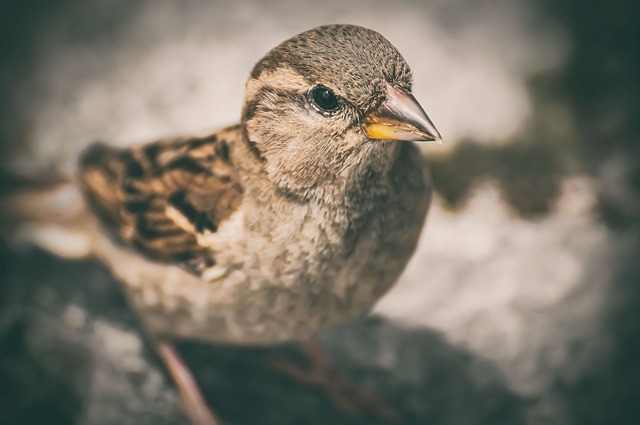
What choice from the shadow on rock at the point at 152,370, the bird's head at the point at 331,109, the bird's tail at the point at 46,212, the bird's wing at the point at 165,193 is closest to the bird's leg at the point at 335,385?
the shadow on rock at the point at 152,370

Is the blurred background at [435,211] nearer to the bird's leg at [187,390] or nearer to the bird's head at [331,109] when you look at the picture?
the bird's leg at [187,390]

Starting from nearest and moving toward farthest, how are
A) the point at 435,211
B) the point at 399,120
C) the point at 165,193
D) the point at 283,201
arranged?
the point at 399,120 → the point at 283,201 → the point at 165,193 → the point at 435,211

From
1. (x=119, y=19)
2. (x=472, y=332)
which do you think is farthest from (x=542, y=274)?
(x=119, y=19)

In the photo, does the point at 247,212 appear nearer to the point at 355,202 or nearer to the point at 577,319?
the point at 355,202

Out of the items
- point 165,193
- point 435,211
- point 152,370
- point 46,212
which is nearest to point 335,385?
point 152,370

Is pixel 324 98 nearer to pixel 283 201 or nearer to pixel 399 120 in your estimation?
pixel 399 120

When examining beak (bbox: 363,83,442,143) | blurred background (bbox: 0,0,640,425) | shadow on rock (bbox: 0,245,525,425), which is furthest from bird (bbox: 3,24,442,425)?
blurred background (bbox: 0,0,640,425)
